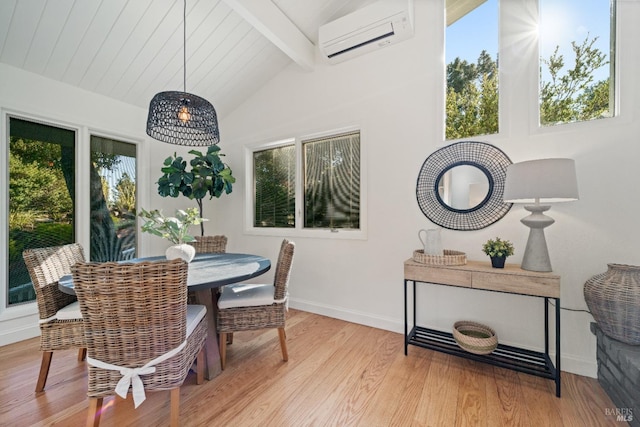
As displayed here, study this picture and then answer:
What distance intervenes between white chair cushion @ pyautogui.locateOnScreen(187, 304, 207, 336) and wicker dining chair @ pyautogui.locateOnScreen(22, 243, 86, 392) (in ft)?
2.45

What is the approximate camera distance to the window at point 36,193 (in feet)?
→ 7.84

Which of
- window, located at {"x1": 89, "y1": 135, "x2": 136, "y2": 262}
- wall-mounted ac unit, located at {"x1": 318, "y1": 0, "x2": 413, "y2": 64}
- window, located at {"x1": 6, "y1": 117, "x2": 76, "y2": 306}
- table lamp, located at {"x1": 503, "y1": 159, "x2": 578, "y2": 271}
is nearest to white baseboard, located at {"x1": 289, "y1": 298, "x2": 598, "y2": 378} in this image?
table lamp, located at {"x1": 503, "y1": 159, "x2": 578, "y2": 271}

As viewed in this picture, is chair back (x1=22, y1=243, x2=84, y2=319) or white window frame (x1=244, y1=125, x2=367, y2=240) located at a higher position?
white window frame (x1=244, y1=125, x2=367, y2=240)

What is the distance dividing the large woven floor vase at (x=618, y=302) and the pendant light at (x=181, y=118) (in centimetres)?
281

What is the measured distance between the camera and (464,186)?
2.20m

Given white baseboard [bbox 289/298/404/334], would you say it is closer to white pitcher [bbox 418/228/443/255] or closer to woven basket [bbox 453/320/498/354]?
woven basket [bbox 453/320/498/354]

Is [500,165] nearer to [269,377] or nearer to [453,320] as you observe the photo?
[453,320]

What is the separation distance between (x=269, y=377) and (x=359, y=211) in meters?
1.74

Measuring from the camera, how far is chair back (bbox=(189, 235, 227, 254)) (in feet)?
8.95

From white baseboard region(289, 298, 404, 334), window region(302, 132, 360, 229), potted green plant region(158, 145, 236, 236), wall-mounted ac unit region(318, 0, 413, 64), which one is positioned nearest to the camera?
wall-mounted ac unit region(318, 0, 413, 64)

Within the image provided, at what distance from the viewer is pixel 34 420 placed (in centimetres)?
143

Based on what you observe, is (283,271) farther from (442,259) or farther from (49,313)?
(49,313)

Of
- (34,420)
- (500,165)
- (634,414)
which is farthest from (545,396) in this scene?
(34,420)

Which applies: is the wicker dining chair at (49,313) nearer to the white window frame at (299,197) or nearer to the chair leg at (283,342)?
the chair leg at (283,342)
